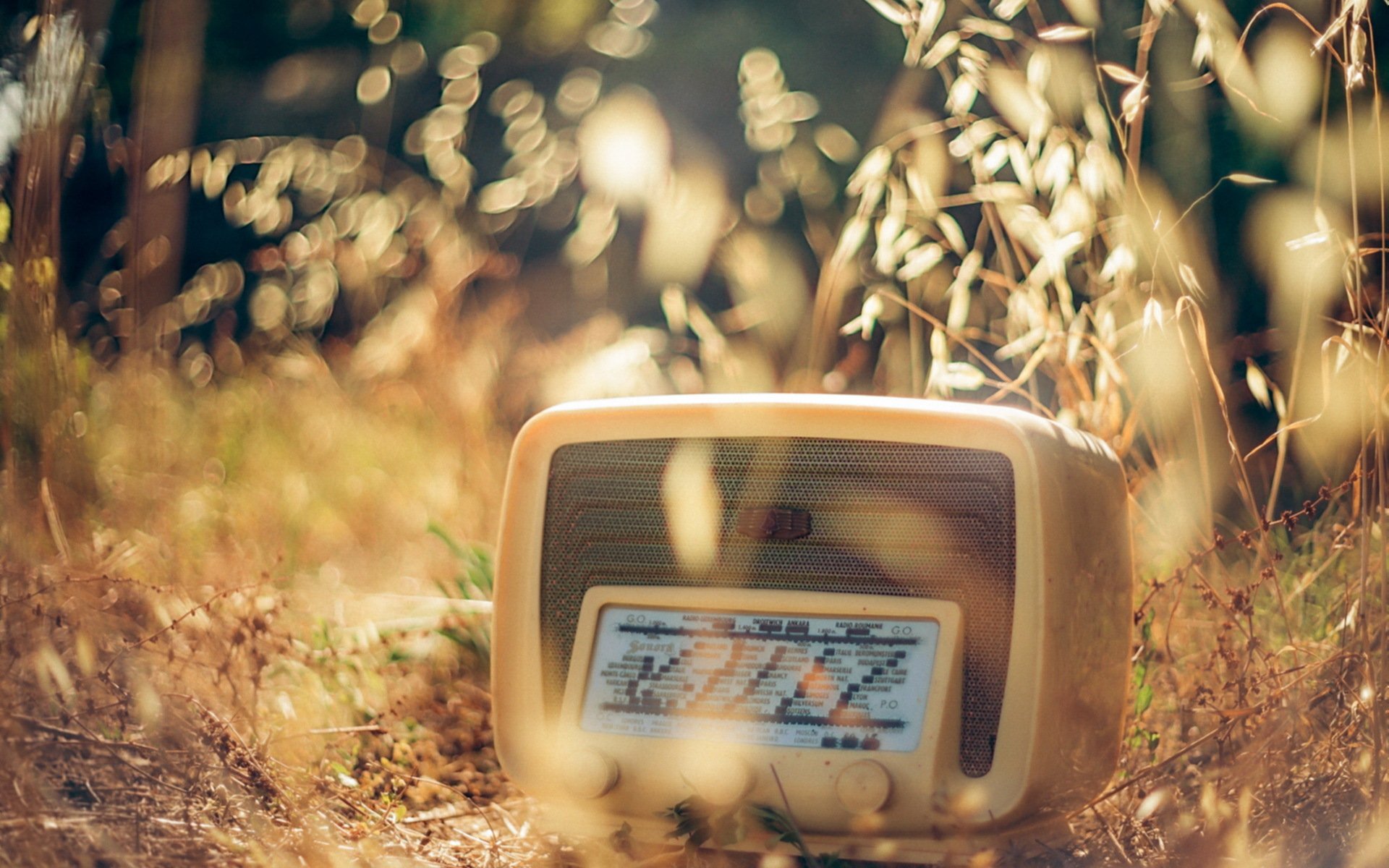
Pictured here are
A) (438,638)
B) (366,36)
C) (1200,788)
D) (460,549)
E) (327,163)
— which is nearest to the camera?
(1200,788)

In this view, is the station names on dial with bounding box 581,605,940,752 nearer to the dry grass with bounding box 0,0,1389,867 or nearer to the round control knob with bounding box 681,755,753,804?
the round control knob with bounding box 681,755,753,804

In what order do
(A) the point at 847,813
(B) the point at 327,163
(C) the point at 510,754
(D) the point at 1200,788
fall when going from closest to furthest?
(A) the point at 847,813, (C) the point at 510,754, (D) the point at 1200,788, (B) the point at 327,163

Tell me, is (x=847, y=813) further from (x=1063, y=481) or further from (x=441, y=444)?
(x=441, y=444)

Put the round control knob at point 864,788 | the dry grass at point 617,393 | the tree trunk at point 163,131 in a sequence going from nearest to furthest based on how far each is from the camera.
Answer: the round control knob at point 864,788 < the dry grass at point 617,393 < the tree trunk at point 163,131

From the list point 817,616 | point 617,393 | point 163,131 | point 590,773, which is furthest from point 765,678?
point 163,131

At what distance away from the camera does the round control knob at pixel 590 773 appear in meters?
1.27

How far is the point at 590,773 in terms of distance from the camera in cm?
127

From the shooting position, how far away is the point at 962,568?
1230 mm

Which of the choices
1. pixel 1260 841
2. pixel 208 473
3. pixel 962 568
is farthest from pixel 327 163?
pixel 1260 841

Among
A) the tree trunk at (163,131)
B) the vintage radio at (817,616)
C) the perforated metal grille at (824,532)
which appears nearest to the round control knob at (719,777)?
the vintage radio at (817,616)

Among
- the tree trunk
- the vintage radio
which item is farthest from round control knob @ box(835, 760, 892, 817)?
the tree trunk

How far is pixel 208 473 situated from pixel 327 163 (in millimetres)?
750

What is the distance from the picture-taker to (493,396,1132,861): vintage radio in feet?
3.91

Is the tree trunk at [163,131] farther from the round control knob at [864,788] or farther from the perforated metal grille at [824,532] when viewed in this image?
the round control knob at [864,788]
